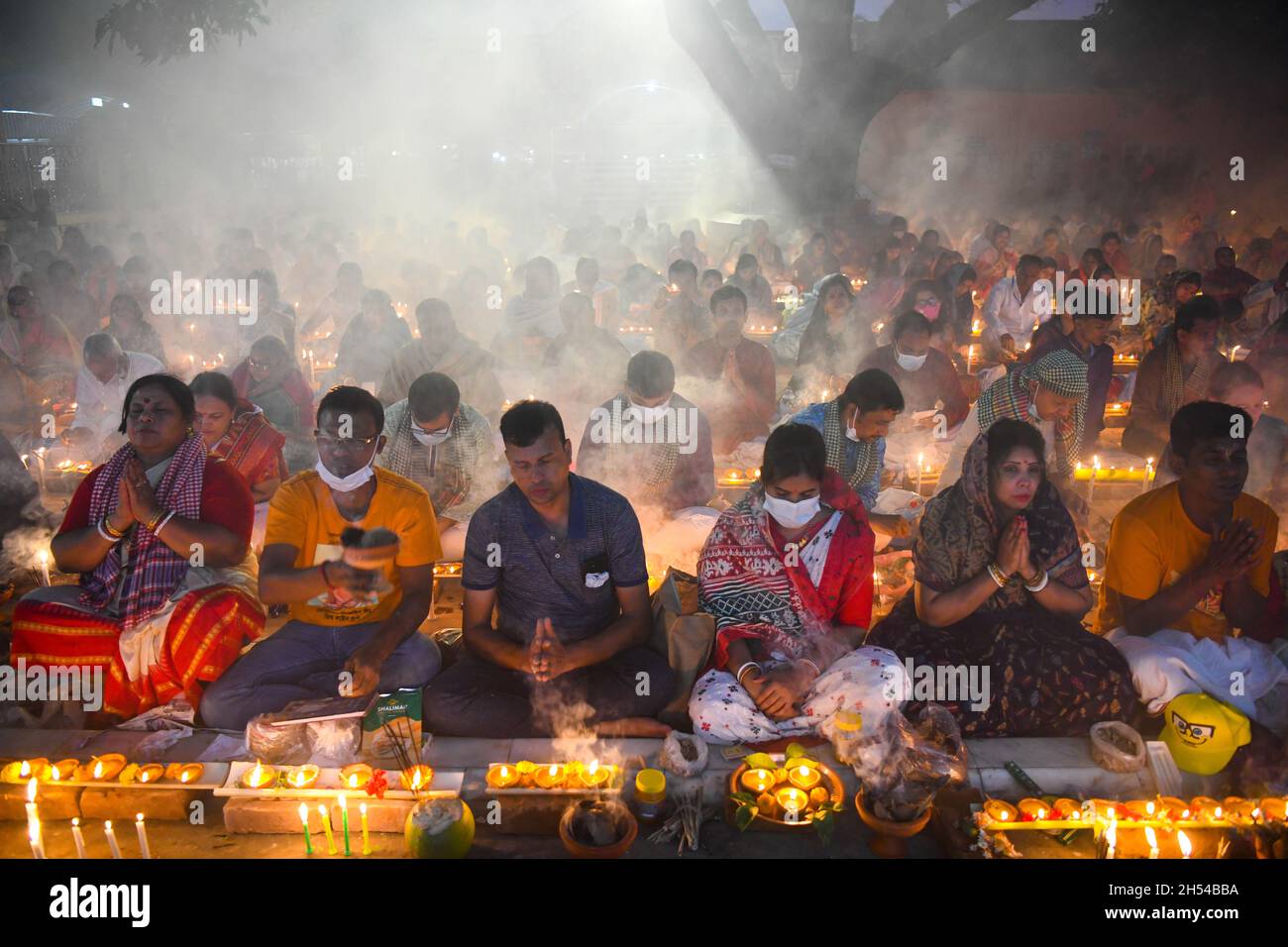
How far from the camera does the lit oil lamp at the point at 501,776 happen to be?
10.7 feet

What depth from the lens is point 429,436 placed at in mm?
5371

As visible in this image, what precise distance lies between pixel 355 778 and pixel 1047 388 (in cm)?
447

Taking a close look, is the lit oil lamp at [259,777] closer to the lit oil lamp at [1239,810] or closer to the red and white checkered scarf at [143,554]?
the red and white checkered scarf at [143,554]

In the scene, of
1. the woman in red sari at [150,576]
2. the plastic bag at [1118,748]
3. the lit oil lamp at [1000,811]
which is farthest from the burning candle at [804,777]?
the woman in red sari at [150,576]

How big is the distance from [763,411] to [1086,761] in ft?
13.6

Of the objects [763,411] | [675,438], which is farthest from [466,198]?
[675,438]

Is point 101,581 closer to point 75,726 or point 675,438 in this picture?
point 75,726

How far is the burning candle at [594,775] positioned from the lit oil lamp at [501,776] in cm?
26

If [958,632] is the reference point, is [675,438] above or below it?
above

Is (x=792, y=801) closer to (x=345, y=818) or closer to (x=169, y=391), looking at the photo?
(x=345, y=818)

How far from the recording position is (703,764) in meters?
3.36

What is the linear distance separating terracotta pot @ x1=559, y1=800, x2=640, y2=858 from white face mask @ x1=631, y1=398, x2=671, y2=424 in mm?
2886
